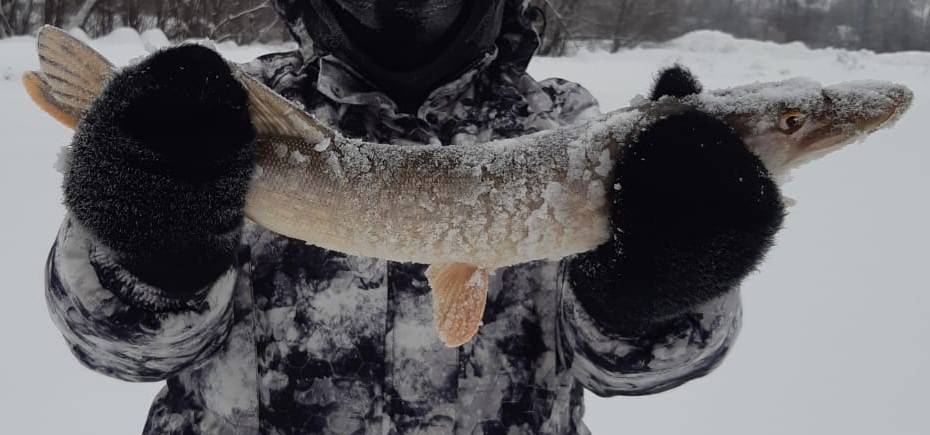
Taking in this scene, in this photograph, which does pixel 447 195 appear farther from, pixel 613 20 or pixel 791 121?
pixel 613 20

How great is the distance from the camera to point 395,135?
1197 mm

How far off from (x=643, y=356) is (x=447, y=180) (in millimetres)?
414

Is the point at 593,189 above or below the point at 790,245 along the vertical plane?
above

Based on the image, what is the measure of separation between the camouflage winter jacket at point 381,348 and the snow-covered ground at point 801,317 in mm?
285

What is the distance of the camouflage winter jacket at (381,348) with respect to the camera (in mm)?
1072

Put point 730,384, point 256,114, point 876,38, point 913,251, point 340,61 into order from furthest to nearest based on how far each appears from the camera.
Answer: point 876,38
point 913,251
point 730,384
point 340,61
point 256,114

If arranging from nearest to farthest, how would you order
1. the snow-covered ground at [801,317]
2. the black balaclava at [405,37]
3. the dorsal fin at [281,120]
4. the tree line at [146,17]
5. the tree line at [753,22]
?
the dorsal fin at [281,120], the black balaclava at [405,37], the snow-covered ground at [801,317], the tree line at [146,17], the tree line at [753,22]

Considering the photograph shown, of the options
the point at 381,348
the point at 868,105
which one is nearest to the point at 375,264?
the point at 381,348

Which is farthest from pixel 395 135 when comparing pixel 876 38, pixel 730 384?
pixel 876 38

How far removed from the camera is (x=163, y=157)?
2.69ft

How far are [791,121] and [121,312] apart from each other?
0.95 meters

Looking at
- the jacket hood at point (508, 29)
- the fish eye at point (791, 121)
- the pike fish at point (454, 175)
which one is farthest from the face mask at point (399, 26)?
the fish eye at point (791, 121)

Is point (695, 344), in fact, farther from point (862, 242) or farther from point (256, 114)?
point (862, 242)

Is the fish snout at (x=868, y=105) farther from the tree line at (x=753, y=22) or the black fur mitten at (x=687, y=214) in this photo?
the tree line at (x=753, y=22)
